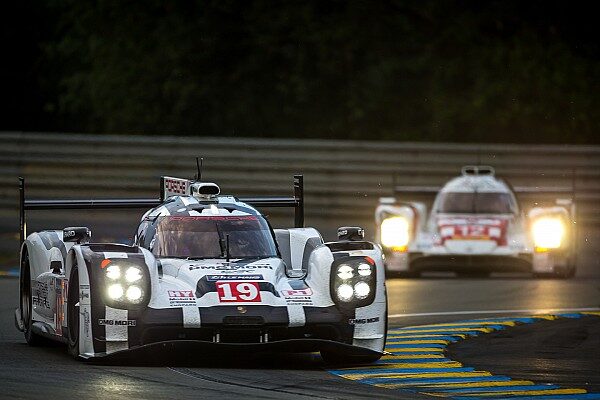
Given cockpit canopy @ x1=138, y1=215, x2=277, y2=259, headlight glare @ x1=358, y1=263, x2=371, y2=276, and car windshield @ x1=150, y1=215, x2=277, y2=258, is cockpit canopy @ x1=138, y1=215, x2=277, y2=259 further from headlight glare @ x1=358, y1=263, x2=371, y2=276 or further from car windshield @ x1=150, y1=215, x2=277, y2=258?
headlight glare @ x1=358, y1=263, x2=371, y2=276

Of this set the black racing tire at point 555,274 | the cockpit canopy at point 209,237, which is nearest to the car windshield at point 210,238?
the cockpit canopy at point 209,237

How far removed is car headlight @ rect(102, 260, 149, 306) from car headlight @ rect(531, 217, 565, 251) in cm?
1022

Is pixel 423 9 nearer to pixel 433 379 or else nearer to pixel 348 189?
pixel 348 189

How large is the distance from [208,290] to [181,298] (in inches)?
7.8

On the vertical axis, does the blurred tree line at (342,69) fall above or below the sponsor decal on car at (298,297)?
above

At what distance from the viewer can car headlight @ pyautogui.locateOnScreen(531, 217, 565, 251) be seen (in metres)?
21.9

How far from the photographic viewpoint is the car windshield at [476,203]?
883 inches

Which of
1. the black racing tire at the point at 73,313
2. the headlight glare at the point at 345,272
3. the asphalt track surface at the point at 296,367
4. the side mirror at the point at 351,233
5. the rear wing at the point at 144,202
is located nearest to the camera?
the asphalt track surface at the point at 296,367

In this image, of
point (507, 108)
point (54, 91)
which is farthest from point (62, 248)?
point (54, 91)

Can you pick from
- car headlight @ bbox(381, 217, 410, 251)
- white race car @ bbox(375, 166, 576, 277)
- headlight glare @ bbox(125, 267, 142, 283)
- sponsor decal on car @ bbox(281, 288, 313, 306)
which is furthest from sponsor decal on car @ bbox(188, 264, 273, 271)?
car headlight @ bbox(381, 217, 410, 251)

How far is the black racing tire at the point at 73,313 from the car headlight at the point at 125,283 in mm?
393

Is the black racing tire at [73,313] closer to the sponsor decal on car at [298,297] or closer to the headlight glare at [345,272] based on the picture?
the sponsor decal on car at [298,297]

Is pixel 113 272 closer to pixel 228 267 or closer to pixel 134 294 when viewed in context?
pixel 134 294

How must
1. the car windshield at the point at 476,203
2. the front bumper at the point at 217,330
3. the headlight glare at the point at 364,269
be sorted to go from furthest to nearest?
the car windshield at the point at 476,203, the headlight glare at the point at 364,269, the front bumper at the point at 217,330
